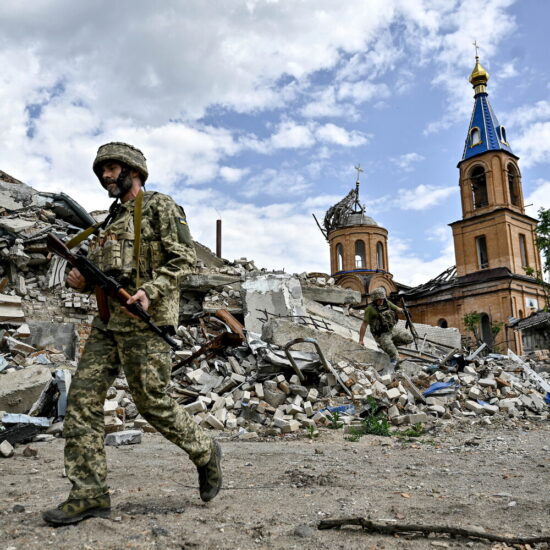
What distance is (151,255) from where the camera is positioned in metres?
2.88

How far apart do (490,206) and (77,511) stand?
3420 centimetres

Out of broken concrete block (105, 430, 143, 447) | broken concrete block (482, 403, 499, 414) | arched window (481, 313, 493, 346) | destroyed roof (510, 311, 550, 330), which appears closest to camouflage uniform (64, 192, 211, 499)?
broken concrete block (105, 430, 143, 447)

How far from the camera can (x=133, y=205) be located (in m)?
2.94

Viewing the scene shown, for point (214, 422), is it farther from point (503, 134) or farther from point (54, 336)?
point (503, 134)

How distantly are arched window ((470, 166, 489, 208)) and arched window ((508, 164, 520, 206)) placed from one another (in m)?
1.62

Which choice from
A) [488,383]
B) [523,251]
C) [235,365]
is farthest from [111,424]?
[523,251]

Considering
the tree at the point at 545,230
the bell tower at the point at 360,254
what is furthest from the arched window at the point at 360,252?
the tree at the point at 545,230

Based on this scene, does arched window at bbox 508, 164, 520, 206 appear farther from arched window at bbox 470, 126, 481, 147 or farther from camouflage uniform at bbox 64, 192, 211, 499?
camouflage uniform at bbox 64, 192, 211, 499

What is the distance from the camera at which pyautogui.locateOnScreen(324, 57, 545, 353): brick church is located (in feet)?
101

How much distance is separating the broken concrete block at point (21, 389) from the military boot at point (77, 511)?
4.09 m

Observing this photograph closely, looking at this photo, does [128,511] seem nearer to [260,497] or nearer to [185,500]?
[185,500]

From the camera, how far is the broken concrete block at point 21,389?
→ 6.00m

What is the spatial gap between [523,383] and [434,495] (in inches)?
305

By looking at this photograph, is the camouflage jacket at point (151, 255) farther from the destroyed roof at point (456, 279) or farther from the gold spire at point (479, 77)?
the gold spire at point (479, 77)
